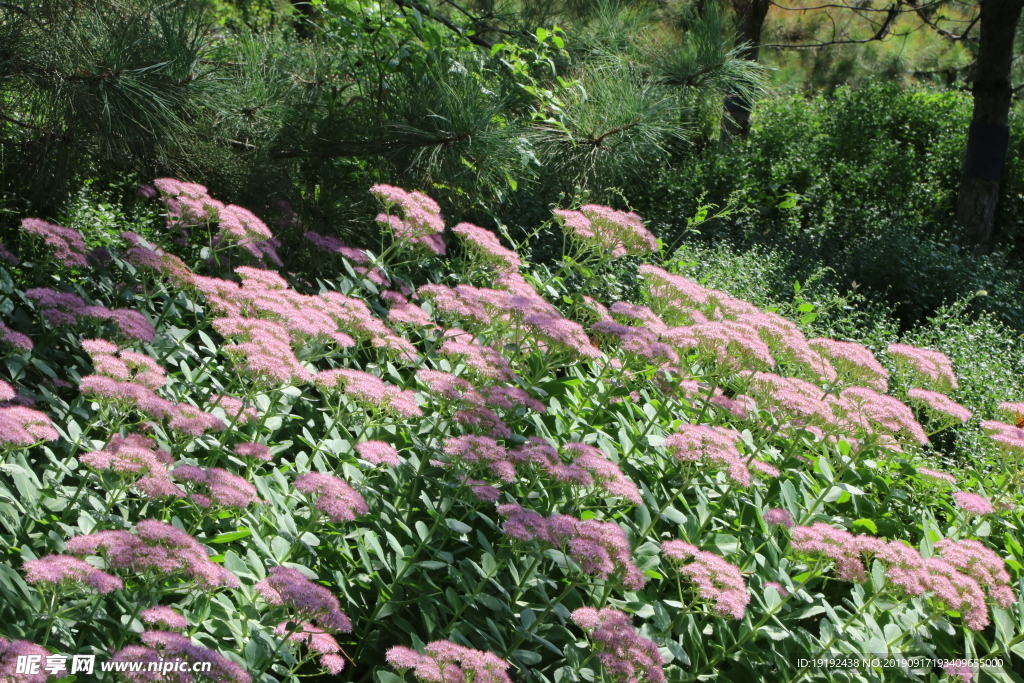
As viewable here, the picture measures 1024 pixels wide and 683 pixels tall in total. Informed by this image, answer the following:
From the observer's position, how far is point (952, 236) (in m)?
8.72

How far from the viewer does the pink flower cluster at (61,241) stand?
3129mm

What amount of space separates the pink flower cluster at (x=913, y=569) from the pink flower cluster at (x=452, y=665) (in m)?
1.06

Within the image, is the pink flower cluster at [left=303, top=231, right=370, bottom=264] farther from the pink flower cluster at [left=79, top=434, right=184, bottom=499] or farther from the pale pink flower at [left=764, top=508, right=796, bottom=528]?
the pale pink flower at [left=764, top=508, right=796, bottom=528]

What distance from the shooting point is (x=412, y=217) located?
3.64 meters

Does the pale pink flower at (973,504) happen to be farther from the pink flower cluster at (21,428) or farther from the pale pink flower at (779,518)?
the pink flower cluster at (21,428)

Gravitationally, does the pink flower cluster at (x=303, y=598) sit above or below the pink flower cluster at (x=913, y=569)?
below

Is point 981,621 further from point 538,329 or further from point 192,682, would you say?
point 192,682

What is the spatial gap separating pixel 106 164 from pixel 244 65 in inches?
35.2

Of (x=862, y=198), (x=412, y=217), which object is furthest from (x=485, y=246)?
(x=862, y=198)

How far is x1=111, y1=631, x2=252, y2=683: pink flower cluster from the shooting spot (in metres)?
1.75

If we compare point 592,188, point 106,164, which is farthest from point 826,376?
point 106,164

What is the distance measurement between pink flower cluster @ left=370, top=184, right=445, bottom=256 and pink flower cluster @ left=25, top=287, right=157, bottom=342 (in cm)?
111

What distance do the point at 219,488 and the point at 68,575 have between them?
1.31ft

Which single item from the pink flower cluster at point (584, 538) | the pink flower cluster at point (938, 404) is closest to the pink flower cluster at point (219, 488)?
the pink flower cluster at point (584, 538)
